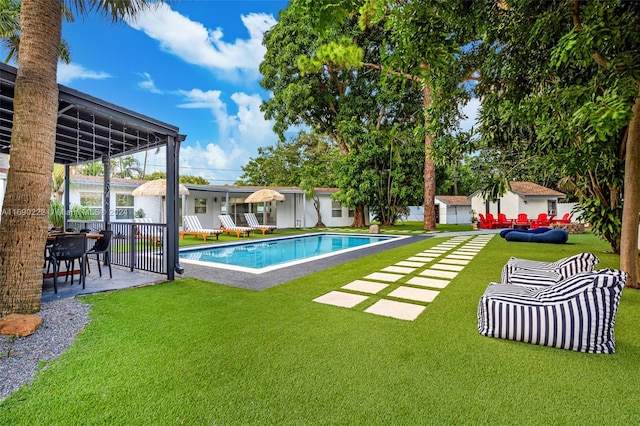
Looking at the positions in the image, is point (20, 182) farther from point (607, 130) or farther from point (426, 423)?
point (607, 130)

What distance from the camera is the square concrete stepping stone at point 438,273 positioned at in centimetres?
618

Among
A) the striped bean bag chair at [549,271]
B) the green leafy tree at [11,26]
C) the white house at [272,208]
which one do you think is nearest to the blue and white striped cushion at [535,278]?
the striped bean bag chair at [549,271]

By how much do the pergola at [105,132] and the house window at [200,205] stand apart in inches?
437

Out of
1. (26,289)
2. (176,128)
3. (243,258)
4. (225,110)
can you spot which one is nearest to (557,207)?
(243,258)

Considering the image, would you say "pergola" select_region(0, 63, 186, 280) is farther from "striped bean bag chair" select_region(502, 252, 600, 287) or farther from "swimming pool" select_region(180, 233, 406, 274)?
"striped bean bag chair" select_region(502, 252, 600, 287)

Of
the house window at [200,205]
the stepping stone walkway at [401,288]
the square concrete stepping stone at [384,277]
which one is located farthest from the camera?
the house window at [200,205]

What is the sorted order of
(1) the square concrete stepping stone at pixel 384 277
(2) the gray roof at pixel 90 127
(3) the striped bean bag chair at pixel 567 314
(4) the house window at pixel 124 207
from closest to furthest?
(3) the striped bean bag chair at pixel 567 314 → (2) the gray roof at pixel 90 127 → (1) the square concrete stepping stone at pixel 384 277 → (4) the house window at pixel 124 207

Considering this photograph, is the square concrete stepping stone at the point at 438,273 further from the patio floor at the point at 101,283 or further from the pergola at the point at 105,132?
the patio floor at the point at 101,283

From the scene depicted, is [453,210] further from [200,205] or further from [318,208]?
[200,205]

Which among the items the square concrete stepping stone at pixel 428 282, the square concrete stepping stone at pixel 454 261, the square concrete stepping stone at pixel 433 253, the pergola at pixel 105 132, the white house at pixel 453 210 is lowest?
the square concrete stepping stone at pixel 428 282

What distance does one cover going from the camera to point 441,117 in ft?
21.4

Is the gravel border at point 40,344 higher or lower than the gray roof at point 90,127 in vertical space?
lower

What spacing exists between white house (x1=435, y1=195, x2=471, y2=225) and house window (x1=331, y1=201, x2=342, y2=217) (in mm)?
11342

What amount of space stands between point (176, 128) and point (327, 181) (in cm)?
1868
